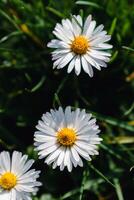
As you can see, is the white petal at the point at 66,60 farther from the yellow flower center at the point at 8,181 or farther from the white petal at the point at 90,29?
the yellow flower center at the point at 8,181

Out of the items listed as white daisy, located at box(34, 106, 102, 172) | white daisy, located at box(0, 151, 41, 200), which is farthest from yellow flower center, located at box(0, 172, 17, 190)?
white daisy, located at box(34, 106, 102, 172)

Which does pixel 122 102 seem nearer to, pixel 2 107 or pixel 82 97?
pixel 82 97

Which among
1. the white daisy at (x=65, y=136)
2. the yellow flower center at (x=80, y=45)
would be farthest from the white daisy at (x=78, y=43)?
the white daisy at (x=65, y=136)

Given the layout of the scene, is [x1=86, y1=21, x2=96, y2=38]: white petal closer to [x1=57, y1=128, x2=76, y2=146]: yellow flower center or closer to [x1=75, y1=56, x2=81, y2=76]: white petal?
[x1=75, y1=56, x2=81, y2=76]: white petal

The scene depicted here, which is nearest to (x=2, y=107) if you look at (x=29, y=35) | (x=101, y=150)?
(x=29, y=35)

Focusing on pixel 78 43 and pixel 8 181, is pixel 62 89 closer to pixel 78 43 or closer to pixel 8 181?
pixel 78 43
